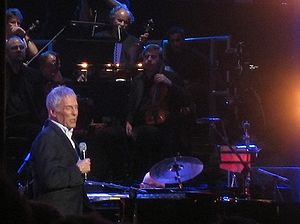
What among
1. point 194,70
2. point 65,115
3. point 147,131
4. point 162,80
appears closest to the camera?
point 65,115

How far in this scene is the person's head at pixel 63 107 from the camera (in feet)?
20.9

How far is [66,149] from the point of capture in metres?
6.00

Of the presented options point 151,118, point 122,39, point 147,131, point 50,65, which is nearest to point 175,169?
A: point 147,131

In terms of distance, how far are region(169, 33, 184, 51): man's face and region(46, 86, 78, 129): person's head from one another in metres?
4.97

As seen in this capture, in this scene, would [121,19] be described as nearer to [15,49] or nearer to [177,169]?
[15,49]

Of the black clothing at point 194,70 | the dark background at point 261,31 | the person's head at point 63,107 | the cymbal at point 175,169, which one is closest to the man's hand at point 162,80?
the black clothing at point 194,70

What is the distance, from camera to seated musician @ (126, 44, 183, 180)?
31.7 feet

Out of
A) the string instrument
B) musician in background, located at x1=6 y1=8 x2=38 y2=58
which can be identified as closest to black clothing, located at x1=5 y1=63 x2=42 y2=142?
musician in background, located at x1=6 y1=8 x2=38 y2=58

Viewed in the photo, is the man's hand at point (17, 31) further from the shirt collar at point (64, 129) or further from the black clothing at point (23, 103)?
the shirt collar at point (64, 129)

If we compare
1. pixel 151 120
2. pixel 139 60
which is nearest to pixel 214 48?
pixel 139 60

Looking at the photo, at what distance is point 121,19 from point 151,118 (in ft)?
6.48

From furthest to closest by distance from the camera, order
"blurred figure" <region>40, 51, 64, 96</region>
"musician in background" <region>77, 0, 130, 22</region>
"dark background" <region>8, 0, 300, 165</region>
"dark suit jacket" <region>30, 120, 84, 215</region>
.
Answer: "dark background" <region>8, 0, 300, 165</region> < "musician in background" <region>77, 0, 130, 22</region> < "blurred figure" <region>40, 51, 64, 96</region> < "dark suit jacket" <region>30, 120, 84, 215</region>

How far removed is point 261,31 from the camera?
13.9m

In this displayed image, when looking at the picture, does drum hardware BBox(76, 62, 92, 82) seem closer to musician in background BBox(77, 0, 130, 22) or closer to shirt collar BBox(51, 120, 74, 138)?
musician in background BBox(77, 0, 130, 22)
